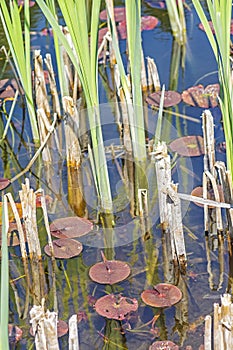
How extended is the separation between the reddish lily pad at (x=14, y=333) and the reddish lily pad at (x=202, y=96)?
136 cm

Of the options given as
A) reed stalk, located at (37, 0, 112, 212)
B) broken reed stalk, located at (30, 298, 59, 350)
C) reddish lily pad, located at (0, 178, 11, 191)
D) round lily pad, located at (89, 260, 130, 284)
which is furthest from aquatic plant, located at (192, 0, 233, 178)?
reddish lily pad, located at (0, 178, 11, 191)

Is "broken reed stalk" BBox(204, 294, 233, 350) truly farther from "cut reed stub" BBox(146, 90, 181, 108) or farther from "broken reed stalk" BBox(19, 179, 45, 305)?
"cut reed stub" BBox(146, 90, 181, 108)

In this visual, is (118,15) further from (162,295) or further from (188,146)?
(162,295)

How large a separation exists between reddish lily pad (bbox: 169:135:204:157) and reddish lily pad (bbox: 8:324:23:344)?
1001 millimetres

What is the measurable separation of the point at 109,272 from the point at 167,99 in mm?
1091

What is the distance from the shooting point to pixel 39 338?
159 cm

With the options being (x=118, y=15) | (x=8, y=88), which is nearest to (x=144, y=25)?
(x=118, y=15)

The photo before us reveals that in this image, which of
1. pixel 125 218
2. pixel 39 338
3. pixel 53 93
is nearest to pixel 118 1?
pixel 53 93

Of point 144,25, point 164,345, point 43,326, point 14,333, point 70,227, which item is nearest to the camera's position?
point 43,326

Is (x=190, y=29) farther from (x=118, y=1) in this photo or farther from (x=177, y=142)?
(x=177, y=142)

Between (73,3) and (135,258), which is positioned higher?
(73,3)

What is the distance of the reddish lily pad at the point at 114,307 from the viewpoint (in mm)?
2014

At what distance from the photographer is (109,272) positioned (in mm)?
2188

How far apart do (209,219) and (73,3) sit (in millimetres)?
842
